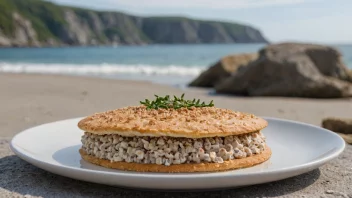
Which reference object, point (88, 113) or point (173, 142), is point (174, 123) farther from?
point (88, 113)

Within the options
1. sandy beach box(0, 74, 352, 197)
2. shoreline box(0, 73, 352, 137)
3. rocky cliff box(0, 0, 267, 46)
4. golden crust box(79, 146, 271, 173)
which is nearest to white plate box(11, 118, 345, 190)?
golden crust box(79, 146, 271, 173)

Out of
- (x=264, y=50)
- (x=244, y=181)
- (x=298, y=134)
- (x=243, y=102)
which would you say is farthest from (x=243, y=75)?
(x=244, y=181)

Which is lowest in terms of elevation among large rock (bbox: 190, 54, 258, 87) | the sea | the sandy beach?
the sea

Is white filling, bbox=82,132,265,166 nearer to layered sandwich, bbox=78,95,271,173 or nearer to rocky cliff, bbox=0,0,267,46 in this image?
layered sandwich, bbox=78,95,271,173

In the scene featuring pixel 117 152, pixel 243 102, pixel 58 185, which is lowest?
pixel 243 102

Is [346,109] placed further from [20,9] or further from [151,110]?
[20,9]

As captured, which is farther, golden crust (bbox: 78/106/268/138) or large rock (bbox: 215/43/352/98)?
A: large rock (bbox: 215/43/352/98)

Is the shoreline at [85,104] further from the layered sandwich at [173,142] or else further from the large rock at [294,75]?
the layered sandwich at [173,142]
